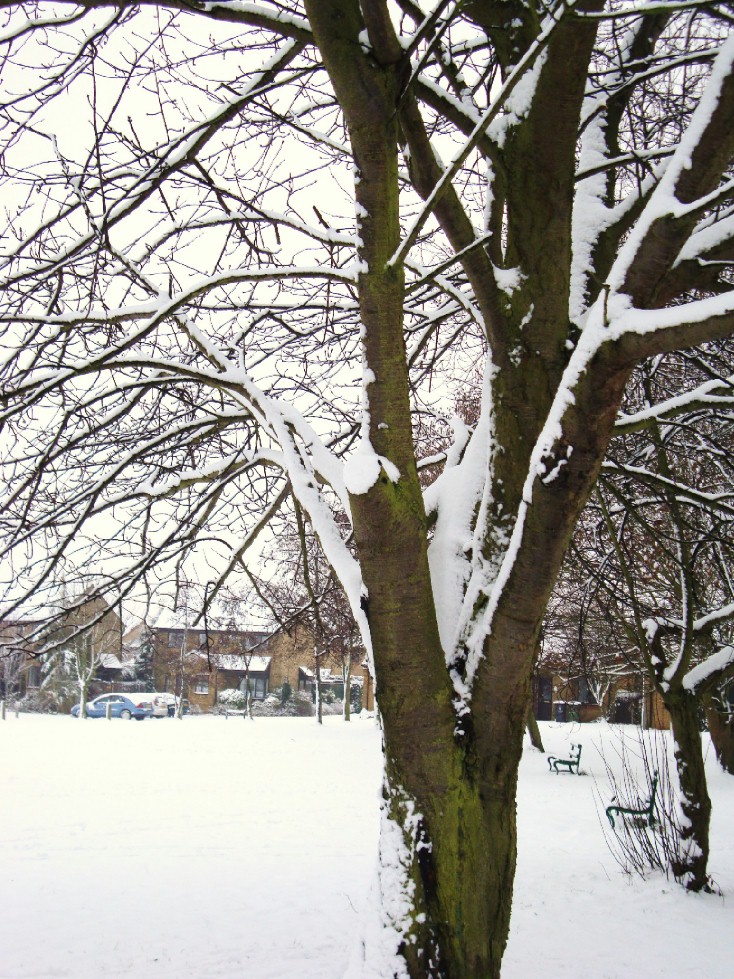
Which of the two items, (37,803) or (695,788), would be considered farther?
(37,803)

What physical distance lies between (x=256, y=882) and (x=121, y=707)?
89.4 ft

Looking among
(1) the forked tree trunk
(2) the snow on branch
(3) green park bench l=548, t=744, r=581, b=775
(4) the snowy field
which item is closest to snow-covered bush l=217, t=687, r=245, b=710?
(4) the snowy field

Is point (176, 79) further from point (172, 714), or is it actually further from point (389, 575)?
point (172, 714)

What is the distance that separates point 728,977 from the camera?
200 inches

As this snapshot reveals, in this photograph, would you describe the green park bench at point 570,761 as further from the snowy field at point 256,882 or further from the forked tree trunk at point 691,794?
the forked tree trunk at point 691,794

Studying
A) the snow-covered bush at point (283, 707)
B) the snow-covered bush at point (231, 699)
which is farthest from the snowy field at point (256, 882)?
the snow-covered bush at point (283, 707)

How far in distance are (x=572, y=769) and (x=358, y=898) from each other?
11.3 metres

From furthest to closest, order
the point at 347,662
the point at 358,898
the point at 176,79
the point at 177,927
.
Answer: the point at 347,662 < the point at 358,898 < the point at 177,927 < the point at 176,79

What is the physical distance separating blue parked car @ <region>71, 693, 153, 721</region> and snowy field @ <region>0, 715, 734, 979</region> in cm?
1739

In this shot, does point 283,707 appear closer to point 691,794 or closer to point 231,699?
point 231,699

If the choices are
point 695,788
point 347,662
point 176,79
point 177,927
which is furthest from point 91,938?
point 347,662

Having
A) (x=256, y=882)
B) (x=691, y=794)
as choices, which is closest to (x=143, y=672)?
(x=256, y=882)

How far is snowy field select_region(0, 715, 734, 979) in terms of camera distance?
548cm

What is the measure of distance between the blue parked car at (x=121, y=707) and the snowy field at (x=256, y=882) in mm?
17391
